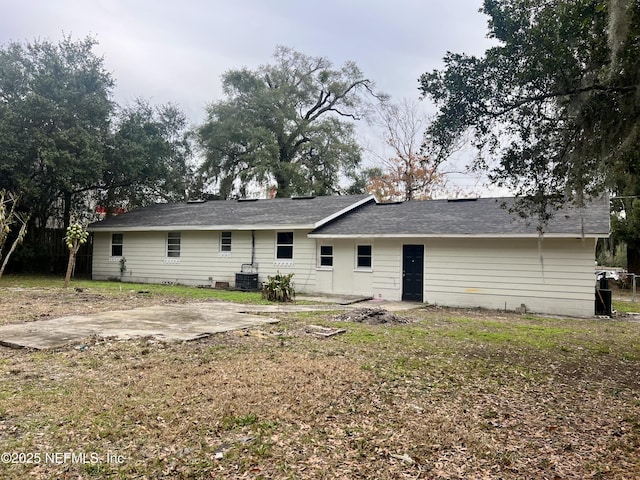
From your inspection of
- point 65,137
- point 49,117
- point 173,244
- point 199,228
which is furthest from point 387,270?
point 49,117

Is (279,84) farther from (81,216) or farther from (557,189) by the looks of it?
(557,189)

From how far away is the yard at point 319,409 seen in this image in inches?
120

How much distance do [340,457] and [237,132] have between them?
25.7m

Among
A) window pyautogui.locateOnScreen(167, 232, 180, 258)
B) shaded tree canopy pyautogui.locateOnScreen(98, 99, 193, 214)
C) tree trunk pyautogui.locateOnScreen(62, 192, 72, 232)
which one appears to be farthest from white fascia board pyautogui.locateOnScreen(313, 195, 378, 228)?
tree trunk pyautogui.locateOnScreen(62, 192, 72, 232)

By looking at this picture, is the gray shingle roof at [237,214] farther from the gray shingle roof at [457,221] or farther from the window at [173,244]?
the gray shingle roof at [457,221]

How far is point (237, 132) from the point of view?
27000 millimetres

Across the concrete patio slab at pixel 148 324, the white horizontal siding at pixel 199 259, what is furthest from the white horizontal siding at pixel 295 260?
the concrete patio slab at pixel 148 324

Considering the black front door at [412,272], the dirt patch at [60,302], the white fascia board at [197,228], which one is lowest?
the dirt patch at [60,302]

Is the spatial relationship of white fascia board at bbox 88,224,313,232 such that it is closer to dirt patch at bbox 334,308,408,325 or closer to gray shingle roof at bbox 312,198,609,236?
gray shingle roof at bbox 312,198,609,236

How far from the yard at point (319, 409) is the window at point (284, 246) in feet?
28.8

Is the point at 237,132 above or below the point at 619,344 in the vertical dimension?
above

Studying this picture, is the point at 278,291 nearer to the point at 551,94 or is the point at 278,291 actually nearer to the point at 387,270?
the point at 387,270

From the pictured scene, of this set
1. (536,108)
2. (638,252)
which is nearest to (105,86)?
(536,108)

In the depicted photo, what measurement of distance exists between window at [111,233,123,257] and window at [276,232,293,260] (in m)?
7.96
